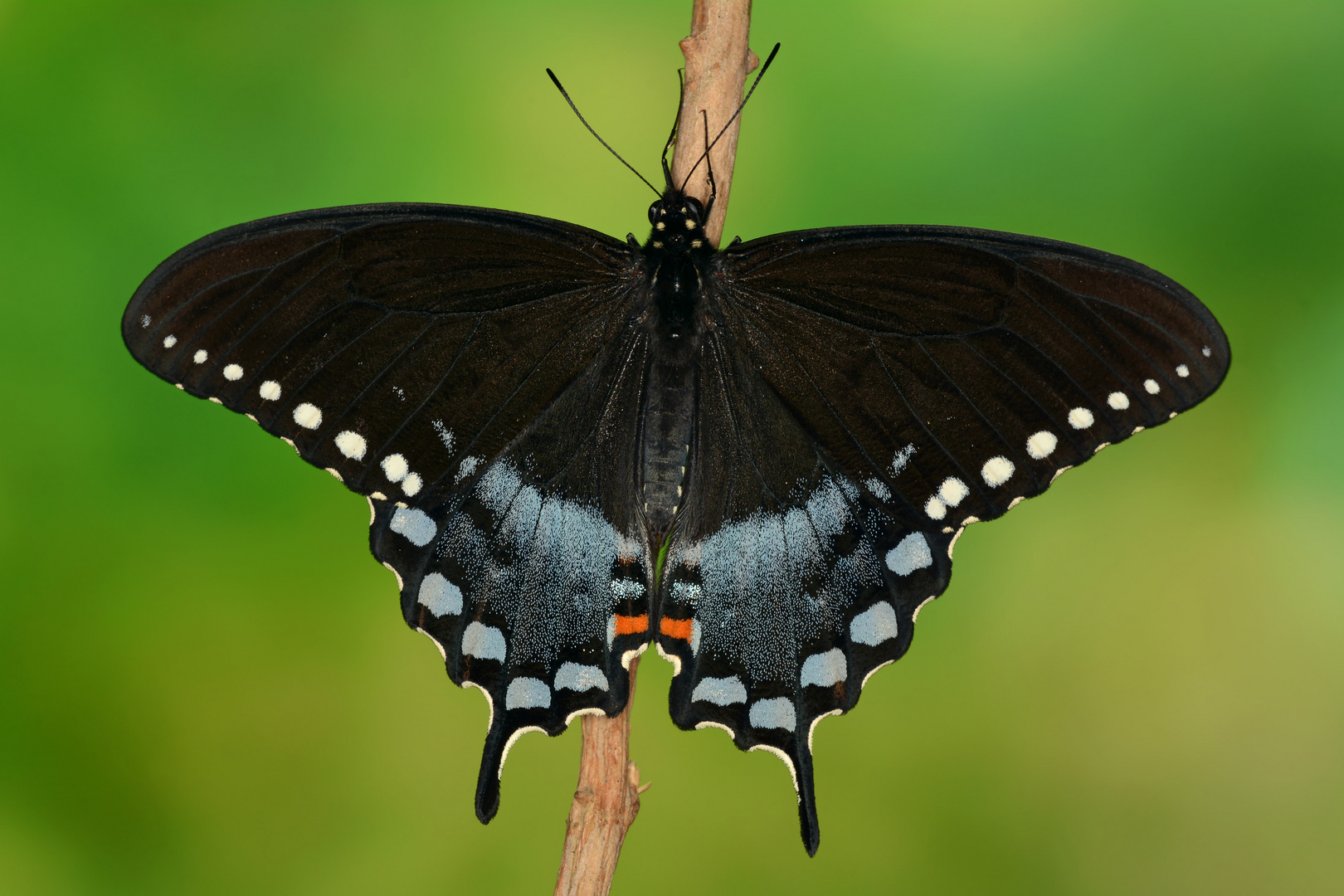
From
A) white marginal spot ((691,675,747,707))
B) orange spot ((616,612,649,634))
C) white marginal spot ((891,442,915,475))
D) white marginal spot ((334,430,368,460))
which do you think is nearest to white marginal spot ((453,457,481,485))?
white marginal spot ((334,430,368,460))

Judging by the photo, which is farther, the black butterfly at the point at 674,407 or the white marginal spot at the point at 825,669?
the white marginal spot at the point at 825,669

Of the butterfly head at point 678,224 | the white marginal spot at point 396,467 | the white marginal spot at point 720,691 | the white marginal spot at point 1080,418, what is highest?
the butterfly head at point 678,224

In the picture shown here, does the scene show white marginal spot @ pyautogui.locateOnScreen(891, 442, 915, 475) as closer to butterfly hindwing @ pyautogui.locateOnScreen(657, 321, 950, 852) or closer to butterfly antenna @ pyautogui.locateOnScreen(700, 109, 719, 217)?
butterfly hindwing @ pyautogui.locateOnScreen(657, 321, 950, 852)

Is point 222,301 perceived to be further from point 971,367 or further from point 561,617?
point 971,367

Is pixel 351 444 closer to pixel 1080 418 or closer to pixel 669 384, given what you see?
pixel 669 384

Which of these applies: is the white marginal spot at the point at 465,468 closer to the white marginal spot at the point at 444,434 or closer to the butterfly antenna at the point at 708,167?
the white marginal spot at the point at 444,434

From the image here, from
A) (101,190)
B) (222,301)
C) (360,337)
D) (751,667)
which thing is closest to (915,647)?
(751,667)

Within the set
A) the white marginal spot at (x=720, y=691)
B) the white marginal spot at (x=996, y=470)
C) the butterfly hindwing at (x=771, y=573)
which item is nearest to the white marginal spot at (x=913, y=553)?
the butterfly hindwing at (x=771, y=573)
